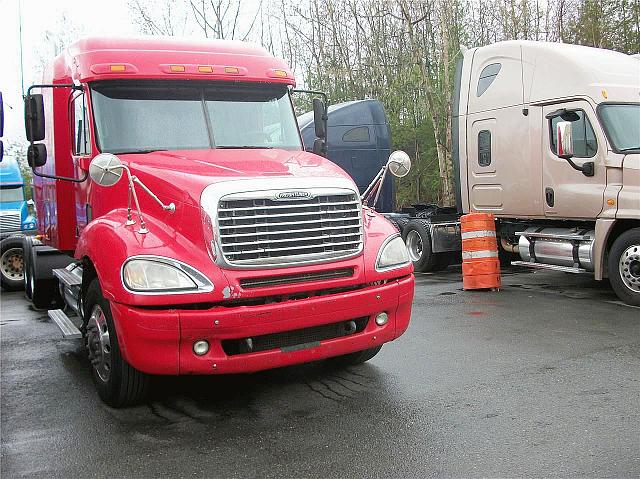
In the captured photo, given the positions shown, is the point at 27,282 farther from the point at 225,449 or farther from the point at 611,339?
the point at 611,339

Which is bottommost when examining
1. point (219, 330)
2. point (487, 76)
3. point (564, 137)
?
point (219, 330)

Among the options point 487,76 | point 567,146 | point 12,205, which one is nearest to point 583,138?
point 567,146

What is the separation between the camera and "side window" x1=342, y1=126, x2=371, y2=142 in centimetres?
1590

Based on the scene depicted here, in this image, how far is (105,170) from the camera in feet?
15.7

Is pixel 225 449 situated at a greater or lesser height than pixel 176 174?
lesser

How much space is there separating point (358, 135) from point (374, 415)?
11.9m

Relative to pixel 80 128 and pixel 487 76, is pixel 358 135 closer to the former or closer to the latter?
pixel 487 76

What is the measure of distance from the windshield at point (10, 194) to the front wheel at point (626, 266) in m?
12.2

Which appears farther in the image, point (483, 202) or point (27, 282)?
point (483, 202)

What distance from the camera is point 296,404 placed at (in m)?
5.09

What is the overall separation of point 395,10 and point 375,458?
77.9 feet

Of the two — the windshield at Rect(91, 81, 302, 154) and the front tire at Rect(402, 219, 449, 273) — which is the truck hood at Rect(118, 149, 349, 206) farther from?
the front tire at Rect(402, 219, 449, 273)

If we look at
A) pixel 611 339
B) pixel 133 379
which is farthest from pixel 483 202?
pixel 133 379

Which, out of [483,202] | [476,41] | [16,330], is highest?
[476,41]
